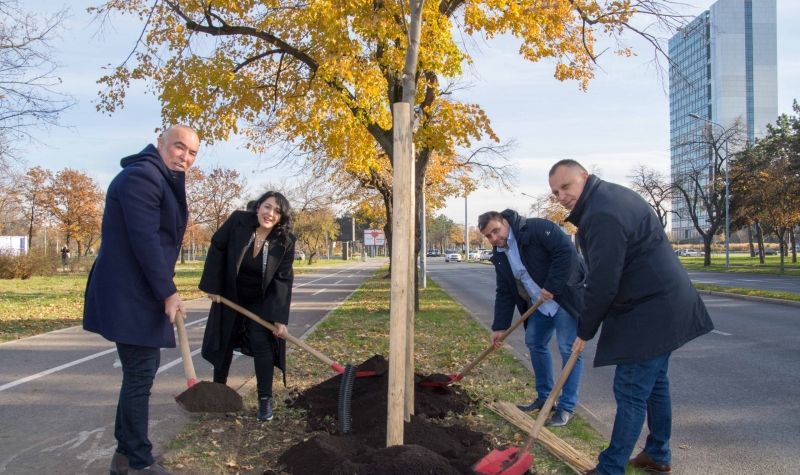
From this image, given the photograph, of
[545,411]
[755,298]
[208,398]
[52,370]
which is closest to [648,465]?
[545,411]

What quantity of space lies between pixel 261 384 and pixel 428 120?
7.05 m

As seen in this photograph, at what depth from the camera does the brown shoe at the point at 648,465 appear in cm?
384

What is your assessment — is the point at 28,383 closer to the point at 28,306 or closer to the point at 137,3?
the point at 137,3

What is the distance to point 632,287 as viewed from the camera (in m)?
3.40

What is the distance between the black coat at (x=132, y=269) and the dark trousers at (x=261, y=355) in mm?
1471

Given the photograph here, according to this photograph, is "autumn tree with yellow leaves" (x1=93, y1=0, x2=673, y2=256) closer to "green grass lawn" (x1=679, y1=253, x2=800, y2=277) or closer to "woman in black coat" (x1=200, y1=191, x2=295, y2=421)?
"woman in black coat" (x1=200, y1=191, x2=295, y2=421)

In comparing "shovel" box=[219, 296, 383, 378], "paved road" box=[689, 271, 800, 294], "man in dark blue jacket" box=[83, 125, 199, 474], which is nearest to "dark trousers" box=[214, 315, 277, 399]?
"shovel" box=[219, 296, 383, 378]

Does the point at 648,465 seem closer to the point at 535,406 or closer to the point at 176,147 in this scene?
the point at 535,406

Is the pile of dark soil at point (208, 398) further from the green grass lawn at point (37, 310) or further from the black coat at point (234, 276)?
the green grass lawn at point (37, 310)

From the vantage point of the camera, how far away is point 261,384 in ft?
16.2

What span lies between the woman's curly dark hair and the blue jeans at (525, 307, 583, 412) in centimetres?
225

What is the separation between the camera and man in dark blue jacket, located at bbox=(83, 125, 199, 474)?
132 inches

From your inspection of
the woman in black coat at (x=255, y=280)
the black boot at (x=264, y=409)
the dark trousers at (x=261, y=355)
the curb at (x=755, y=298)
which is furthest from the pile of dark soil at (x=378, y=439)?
the curb at (x=755, y=298)

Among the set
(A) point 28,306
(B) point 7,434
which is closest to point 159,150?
(B) point 7,434
